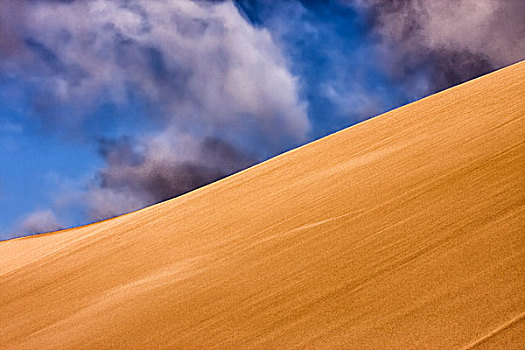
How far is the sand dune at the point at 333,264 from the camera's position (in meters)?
2.00

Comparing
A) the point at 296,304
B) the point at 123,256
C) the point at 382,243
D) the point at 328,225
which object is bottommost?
the point at 296,304

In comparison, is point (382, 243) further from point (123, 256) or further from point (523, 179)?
point (123, 256)

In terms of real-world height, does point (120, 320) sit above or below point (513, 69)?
below

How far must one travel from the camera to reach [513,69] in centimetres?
702

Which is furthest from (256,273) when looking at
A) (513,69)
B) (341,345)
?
(513,69)

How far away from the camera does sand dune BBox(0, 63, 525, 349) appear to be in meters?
2.00

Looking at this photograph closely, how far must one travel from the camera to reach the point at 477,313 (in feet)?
6.00

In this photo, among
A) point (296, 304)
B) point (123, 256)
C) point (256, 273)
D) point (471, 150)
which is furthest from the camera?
point (123, 256)

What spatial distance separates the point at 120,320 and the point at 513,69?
6.56 m

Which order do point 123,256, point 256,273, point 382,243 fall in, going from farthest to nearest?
point 123,256 → point 256,273 → point 382,243

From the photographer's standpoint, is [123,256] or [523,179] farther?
[123,256]

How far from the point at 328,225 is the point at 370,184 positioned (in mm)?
813

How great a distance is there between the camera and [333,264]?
2.72 meters

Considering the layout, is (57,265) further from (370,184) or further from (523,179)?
(523,179)
